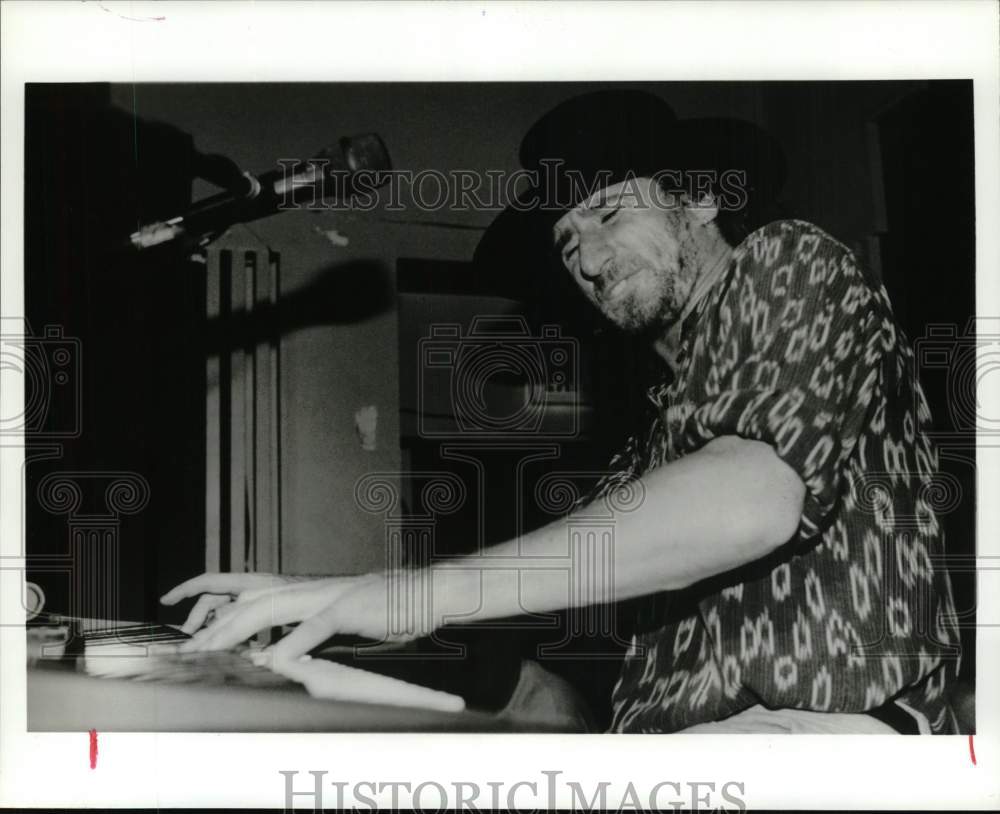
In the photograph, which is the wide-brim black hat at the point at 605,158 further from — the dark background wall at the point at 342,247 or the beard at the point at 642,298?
the beard at the point at 642,298

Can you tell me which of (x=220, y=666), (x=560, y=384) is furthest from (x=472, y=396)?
(x=220, y=666)

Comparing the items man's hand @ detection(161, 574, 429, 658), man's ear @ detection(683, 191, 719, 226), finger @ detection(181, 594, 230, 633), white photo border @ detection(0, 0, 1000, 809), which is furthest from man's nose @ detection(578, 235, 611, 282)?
finger @ detection(181, 594, 230, 633)

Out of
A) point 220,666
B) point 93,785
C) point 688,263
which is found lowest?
point 93,785

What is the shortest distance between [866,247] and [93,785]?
6.31ft

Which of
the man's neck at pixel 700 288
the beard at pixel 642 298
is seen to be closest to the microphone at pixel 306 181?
the beard at pixel 642 298

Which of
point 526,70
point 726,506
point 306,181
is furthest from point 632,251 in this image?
point 306,181

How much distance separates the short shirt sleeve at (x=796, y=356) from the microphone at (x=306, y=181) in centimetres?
75

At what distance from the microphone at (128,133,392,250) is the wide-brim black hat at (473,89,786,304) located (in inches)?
10.9

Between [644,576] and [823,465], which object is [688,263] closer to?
[823,465]

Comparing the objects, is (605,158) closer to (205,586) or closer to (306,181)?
(306,181)

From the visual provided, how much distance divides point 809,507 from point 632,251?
0.62m

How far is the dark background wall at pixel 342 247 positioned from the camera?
1811 millimetres

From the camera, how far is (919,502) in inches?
71.1

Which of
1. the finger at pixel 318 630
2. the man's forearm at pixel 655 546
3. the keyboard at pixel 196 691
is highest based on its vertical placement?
the man's forearm at pixel 655 546
